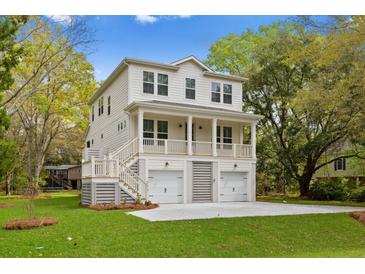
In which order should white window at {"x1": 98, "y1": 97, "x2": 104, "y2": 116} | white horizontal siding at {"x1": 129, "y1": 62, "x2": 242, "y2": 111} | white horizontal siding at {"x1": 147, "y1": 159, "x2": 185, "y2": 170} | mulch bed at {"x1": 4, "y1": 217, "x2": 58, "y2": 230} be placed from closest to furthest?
mulch bed at {"x1": 4, "y1": 217, "x2": 58, "y2": 230}
white horizontal siding at {"x1": 147, "y1": 159, "x2": 185, "y2": 170}
white horizontal siding at {"x1": 129, "y1": 62, "x2": 242, "y2": 111}
white window at {"x1": 98, "y1": 97, "x2": 104, "y2": 116}

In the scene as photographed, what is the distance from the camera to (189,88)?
20.8 metres

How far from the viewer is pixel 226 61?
110 feet

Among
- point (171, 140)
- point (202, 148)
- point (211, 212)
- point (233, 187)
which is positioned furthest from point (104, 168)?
point (233, 187)

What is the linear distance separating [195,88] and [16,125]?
21330 mm

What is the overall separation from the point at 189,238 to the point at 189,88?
1311cm

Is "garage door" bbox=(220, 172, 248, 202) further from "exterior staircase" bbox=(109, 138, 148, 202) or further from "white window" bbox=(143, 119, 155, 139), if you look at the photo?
"exterior staircase" bbox=(109, 138, 148, 202)

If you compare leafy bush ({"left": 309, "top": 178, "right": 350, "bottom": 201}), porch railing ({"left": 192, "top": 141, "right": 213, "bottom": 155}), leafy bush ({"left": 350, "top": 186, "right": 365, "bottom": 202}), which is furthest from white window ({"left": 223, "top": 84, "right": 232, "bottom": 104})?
leafy bush ({"left": 350, "top": 186, "right": 365, "bottom": 202})

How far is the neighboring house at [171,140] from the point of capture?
54.1 ft

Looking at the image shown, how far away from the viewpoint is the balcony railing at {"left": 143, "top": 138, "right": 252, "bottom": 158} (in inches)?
729

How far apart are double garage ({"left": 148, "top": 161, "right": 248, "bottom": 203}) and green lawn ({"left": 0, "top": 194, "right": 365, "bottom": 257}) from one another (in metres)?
6.44

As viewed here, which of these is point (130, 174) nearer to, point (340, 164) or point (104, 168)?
point (104, 168)

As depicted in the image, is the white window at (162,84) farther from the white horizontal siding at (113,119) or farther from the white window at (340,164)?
the white window at (340,164)

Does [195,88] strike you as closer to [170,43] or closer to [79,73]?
[170,43]

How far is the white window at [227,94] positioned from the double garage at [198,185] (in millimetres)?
4437
